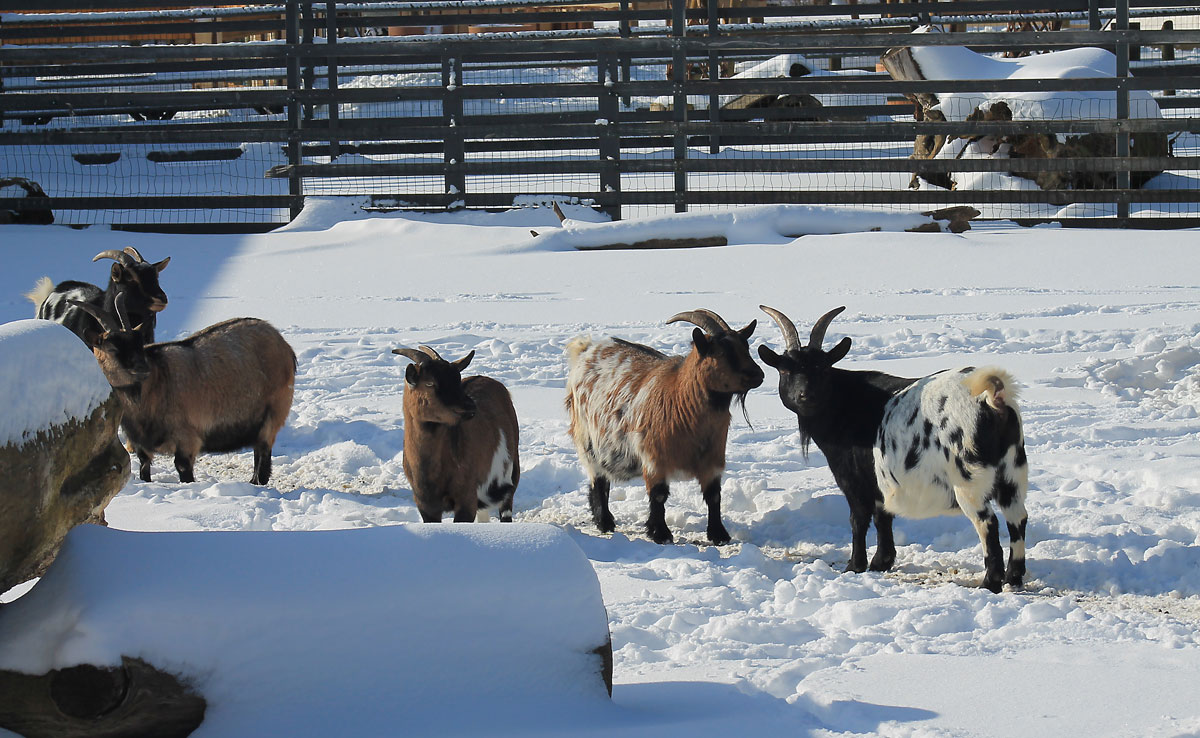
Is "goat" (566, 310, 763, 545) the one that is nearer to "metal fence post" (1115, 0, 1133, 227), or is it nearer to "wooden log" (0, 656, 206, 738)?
"wooden log" (0, 656, 206, 738)

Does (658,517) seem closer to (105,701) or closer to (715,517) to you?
(715,517)

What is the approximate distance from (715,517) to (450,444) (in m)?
1.39

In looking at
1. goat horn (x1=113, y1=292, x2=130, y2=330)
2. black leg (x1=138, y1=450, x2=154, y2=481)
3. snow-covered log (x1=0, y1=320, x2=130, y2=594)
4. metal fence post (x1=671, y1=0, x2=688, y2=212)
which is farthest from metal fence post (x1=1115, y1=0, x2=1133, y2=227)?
snow-covered log (x1=0, y1=320, x2=130, y2=594)

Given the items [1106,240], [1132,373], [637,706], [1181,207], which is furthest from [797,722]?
[1181,207]

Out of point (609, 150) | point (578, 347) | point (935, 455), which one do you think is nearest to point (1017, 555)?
point (935, 455)

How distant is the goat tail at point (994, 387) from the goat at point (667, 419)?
1.38 meters

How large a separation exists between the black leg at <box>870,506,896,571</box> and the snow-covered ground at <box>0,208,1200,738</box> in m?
0.07

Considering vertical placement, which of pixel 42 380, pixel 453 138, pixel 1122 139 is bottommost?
pixel 42 380

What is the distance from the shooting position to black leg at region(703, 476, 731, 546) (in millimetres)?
6918

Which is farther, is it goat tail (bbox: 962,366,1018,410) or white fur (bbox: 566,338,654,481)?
white fur (bbox: 566,338,654,481)

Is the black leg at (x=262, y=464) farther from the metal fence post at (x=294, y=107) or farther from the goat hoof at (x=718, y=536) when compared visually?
the metal fence post at (x=294, y=107)

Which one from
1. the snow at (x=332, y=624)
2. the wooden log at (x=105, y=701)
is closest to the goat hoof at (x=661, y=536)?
the snow at (x=332, y=624)

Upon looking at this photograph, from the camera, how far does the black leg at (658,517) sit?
699 cm

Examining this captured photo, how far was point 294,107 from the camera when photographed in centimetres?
1569
